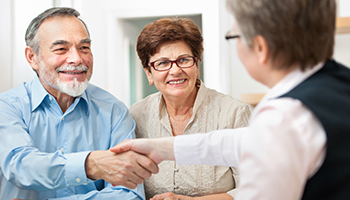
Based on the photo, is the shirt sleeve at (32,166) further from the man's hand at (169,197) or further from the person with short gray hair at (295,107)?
the person with short gray hair at (295,107)

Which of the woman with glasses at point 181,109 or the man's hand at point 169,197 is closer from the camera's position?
the man's hand at point 169,197

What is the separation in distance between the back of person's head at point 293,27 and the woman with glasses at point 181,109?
3.39ft

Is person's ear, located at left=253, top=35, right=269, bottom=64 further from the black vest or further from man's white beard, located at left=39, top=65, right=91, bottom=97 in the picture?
man's white beard, located at left=39, top=65, right=91, bottom=97

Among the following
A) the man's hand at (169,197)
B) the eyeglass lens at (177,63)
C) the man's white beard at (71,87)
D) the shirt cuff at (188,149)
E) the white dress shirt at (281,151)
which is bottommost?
the man's hand at (169,197)

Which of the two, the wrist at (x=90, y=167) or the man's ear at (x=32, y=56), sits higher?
the man's ear at (x=32, y=56)

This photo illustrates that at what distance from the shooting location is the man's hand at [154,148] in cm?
117

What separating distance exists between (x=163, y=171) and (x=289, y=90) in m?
1.15

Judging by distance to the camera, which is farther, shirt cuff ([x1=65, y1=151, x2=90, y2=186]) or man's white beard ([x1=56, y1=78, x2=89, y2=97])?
man's white beard ([x1=56, y1=78, x2=89, y2=97])

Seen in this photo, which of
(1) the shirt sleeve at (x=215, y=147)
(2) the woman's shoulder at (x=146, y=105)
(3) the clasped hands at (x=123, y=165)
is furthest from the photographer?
(2) the woman's shoulder at (x=146, y=105)

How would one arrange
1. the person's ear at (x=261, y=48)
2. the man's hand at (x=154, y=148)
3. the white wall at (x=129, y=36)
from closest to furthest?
the person's ear at (x=261, y=48)
the man's hand at (x=154, y=148)
the white wall at (x=129, y=36)

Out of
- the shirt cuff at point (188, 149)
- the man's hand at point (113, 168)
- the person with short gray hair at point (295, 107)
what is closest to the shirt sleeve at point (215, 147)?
the shirt cuff at point (188, 149)

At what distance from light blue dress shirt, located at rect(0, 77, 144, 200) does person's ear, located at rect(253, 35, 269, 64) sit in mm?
907

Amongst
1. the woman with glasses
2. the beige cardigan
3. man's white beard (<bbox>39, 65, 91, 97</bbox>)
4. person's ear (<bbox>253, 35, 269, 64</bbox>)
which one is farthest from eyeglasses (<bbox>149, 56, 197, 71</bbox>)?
person's ear (<bbox>253, 35, 269, 64</bbox>)

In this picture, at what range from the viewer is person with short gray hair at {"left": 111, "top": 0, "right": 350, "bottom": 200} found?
63 centimetres
